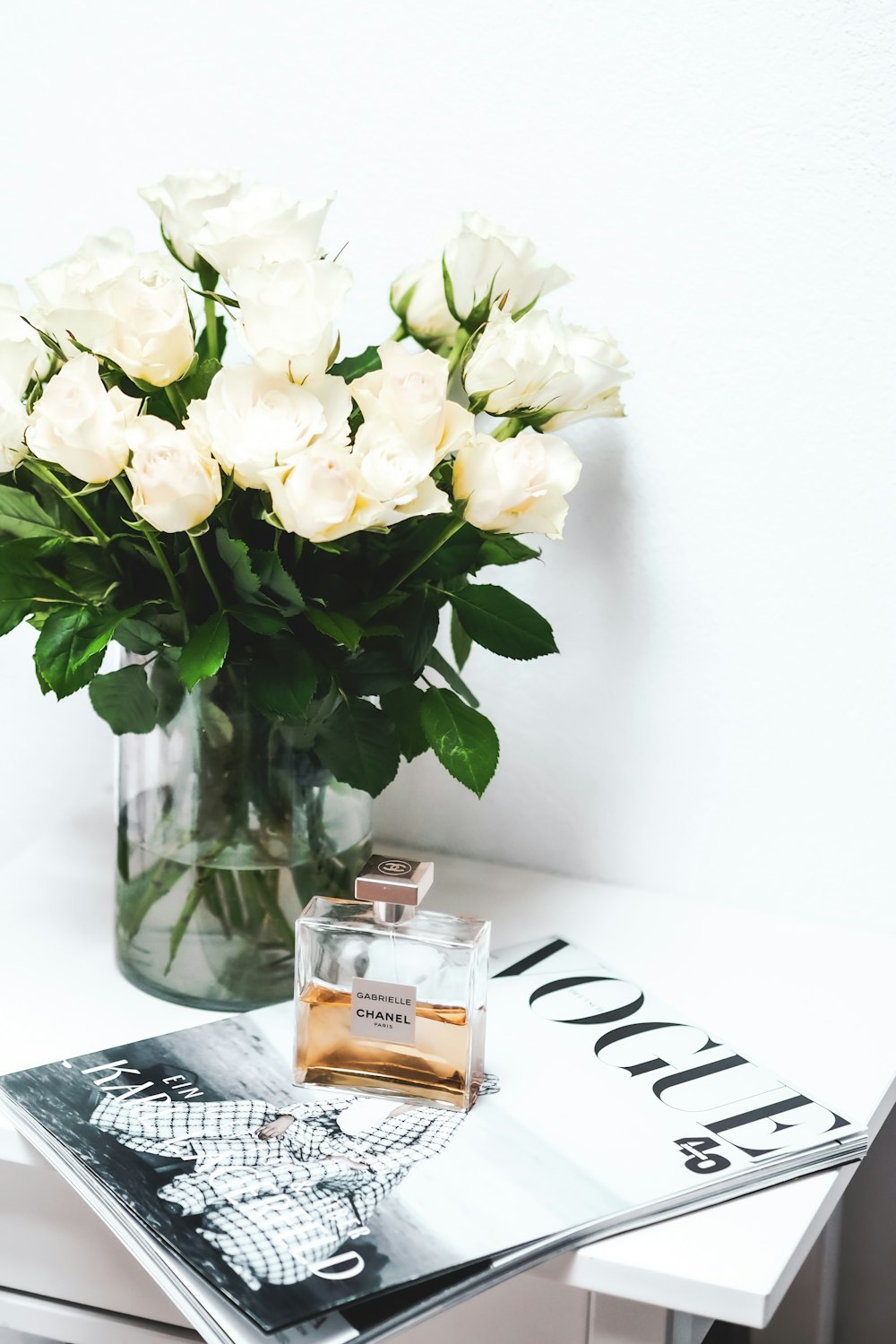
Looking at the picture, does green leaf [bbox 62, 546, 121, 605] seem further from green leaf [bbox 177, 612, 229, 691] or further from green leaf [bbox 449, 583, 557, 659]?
green leaf [bbox 449, 583, 557, 659]

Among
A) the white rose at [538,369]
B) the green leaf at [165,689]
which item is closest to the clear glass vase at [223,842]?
the green leaf at [165,689]

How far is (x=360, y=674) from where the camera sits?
0.72m

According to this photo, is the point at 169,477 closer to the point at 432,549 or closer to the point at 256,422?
the point at 256,422

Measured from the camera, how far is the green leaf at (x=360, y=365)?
75 cm

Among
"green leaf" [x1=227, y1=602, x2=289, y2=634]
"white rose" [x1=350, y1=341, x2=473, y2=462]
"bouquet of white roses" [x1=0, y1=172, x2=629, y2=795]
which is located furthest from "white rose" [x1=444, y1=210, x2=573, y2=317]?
"green leaf" [x1=227, y1=602, x2=289, y2=634]

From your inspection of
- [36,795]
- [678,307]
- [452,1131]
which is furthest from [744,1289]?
[36,795]

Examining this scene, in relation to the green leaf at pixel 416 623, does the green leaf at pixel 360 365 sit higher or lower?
higher

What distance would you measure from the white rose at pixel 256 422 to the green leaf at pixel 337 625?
8 centimetres

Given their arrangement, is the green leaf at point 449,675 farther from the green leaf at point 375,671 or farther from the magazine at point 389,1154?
the magazine at point 389,1154

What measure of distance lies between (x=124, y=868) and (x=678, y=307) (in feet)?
1.60

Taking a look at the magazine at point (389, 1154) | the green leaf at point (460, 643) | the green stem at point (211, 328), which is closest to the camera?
the magazine at point (389, 1154)

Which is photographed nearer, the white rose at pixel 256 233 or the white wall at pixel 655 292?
the white rose at pixel 256 233

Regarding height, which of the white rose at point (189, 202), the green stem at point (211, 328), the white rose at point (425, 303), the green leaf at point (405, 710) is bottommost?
the green leaf at point (405, 710)

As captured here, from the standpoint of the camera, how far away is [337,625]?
652 mm
